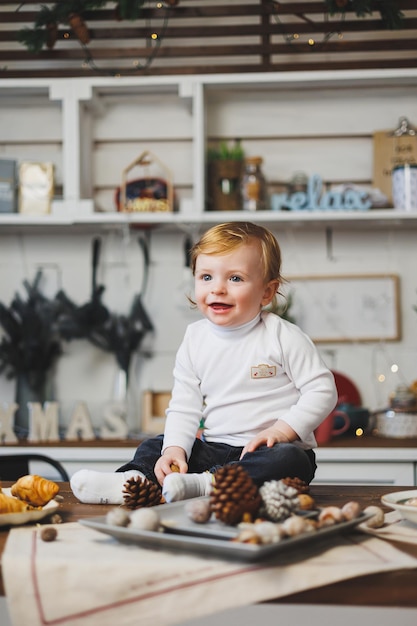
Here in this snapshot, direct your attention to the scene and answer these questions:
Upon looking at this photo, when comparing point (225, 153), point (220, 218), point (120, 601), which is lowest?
point (120, 601)

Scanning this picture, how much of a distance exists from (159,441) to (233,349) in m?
0.21

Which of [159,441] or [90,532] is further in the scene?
[159,441]

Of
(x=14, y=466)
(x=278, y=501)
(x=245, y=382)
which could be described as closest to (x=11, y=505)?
(x=278, y=501)

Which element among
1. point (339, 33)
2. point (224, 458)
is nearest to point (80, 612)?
point (224, 458)

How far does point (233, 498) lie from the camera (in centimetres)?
93

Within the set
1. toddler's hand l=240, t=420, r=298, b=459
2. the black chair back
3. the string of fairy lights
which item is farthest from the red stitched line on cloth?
the string of fairy lights

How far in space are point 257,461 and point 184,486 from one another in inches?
4.5

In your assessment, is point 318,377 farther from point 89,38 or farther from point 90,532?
point 89,38

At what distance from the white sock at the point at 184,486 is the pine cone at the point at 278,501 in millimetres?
203

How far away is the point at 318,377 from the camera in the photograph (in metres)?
1.40

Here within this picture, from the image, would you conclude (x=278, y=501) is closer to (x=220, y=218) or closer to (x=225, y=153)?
(x=220, y=218)

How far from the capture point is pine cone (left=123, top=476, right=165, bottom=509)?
3.60 feet

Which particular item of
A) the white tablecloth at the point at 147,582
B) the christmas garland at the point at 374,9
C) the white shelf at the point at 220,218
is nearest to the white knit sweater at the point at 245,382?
the white tablecloth at the point at 147,582

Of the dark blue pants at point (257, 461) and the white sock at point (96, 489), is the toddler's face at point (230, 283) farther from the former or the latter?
the white sock at point (96, 489)
